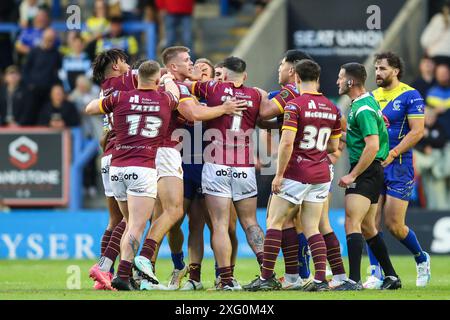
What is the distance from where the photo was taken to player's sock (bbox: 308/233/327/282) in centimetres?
1272

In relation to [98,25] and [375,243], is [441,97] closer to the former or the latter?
[98,25]

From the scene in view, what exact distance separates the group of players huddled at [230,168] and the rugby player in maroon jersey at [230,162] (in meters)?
0.01

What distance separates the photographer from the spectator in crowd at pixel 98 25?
22.0 m

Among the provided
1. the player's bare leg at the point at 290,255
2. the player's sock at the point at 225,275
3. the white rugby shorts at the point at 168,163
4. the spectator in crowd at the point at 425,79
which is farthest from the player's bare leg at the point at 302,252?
the spectator in crowd at the point at 425,79

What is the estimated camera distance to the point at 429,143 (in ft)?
67.9

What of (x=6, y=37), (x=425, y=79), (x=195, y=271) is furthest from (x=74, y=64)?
(x=195, y=271)

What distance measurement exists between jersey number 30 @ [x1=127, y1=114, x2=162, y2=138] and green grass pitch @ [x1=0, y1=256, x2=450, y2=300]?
1.68m

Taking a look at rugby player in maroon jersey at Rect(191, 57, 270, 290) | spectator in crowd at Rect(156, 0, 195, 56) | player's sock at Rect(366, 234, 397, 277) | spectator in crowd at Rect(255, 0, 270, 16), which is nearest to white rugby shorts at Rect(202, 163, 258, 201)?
rugby player in maroon jersey at Rect(191, 57, 270, 290)

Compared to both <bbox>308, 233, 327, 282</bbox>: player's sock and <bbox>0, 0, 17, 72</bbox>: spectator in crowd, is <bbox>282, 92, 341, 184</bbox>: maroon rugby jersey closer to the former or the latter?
<bbox>308, 233, 327, 282</bbox>: player's sock

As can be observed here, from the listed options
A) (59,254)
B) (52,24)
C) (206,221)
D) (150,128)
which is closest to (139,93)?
(150,128)

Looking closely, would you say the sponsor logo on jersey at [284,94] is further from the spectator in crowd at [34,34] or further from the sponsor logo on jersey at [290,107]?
the spectator in crowd at [34,34]

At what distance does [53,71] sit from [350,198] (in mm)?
9659

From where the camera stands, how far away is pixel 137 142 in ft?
42.2

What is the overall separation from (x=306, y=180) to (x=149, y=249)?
1.84 meters
